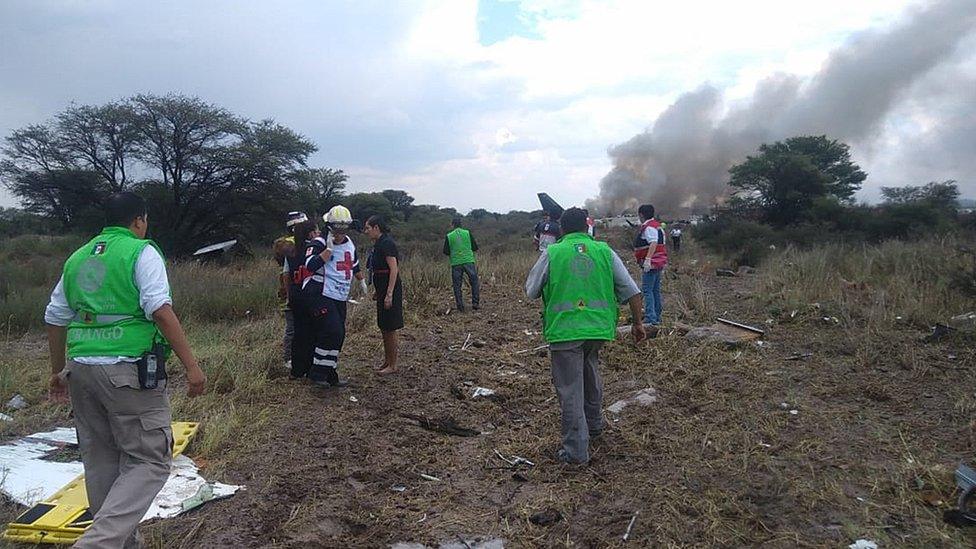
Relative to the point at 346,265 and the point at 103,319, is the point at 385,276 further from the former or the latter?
the point at 103,319

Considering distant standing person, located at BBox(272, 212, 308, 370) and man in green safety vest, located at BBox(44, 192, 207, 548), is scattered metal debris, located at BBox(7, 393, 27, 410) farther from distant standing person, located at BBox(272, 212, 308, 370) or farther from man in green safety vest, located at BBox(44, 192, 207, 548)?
man in green safety vest, located at BBox(44, 192, 207, 548)

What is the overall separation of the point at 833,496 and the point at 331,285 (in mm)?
4003

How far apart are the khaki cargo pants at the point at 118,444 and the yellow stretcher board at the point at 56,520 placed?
149 millimetres

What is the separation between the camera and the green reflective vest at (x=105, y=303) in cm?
276

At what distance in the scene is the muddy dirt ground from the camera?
10.2 feet

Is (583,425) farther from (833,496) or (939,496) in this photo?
(939,496)

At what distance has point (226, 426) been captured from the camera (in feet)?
14.6

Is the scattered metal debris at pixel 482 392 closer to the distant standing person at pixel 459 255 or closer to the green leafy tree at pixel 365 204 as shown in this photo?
the distant standing person at pixel 459 255

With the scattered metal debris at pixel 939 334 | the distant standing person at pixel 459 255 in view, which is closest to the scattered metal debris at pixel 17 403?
the distant standing person at pixel 459 255

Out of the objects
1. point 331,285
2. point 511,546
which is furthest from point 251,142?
point 511,546

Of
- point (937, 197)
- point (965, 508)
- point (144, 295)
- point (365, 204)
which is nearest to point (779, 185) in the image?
point (937, 197)

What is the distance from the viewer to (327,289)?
5.54 m

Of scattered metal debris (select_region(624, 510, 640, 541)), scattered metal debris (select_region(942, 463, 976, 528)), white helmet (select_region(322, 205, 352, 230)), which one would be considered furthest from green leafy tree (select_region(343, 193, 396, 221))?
scattered metal debris (select_region(942, 463, 976, 528))

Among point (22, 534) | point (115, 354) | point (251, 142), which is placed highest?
point (251, 142)
